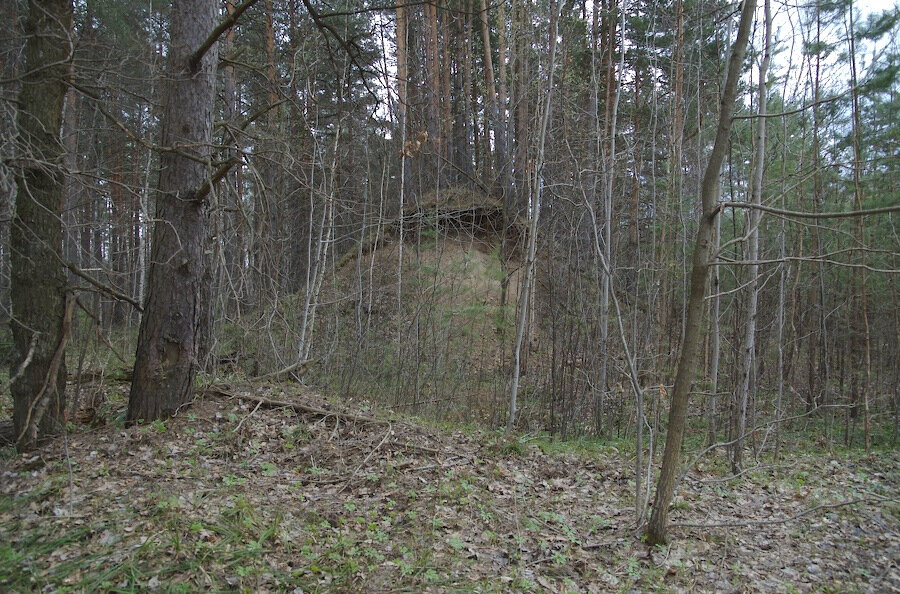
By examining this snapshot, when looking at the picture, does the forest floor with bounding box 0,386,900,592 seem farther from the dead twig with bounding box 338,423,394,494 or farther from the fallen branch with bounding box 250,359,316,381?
the fallen branch with bounding box 250,359,316,381

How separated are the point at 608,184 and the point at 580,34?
4826 millimetres

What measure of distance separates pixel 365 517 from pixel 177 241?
9.89 feet

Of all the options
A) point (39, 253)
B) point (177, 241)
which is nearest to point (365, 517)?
point (177, 241)

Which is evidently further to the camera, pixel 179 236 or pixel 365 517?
pixel 179 236

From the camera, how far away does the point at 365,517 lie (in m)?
4.12

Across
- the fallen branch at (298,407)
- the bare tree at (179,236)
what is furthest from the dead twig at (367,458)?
the bare tree at (179,236)

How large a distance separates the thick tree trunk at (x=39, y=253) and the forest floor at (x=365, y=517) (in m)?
0.47

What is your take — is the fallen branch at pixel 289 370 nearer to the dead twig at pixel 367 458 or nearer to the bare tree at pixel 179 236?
the bare tree at pixel 179 236

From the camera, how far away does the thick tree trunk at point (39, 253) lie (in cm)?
425

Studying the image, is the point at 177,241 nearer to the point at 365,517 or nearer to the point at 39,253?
the point at 39,253

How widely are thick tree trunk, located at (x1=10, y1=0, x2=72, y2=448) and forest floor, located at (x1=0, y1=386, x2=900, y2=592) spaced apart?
18.7 inches

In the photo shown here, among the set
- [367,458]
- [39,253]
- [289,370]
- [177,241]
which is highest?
[177,241]

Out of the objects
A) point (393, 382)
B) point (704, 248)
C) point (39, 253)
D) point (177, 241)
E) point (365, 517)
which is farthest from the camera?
point (393, 382)

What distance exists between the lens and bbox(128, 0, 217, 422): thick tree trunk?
4.95m
